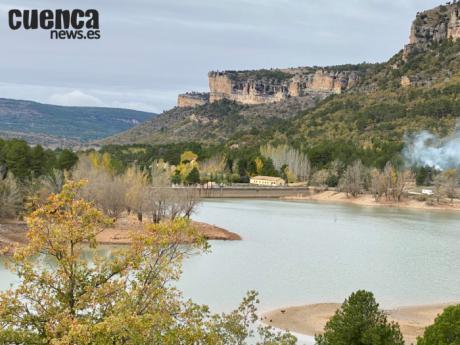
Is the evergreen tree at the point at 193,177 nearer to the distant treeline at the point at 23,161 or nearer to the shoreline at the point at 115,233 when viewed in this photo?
the distant treeline at the point at 23,161

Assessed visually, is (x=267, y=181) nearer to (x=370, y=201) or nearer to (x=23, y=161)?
(x=370, y=201)

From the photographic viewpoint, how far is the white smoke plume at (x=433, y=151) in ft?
391

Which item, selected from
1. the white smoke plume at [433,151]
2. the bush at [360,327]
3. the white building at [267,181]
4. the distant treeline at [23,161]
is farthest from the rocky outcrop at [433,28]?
the bush at [360,327]

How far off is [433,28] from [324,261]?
14180cm

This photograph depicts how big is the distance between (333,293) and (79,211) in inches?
924

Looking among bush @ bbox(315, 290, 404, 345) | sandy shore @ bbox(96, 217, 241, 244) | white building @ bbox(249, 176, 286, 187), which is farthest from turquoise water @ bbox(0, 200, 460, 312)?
white building @ bbox(249, 176, 286, 187)

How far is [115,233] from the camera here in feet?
174

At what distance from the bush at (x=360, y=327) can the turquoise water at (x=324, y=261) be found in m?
10.7

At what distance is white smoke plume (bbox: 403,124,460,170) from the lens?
391ft

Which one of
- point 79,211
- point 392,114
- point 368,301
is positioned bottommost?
point 368,301

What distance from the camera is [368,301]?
20.3m

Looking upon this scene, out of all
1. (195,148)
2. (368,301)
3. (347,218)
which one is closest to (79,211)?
(368,301)

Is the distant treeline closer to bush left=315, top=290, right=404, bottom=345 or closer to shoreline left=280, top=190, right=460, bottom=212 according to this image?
shoreline left=280, top=190, right=460, bottom=212

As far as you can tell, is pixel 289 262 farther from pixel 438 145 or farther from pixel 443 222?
pixel 438 145
